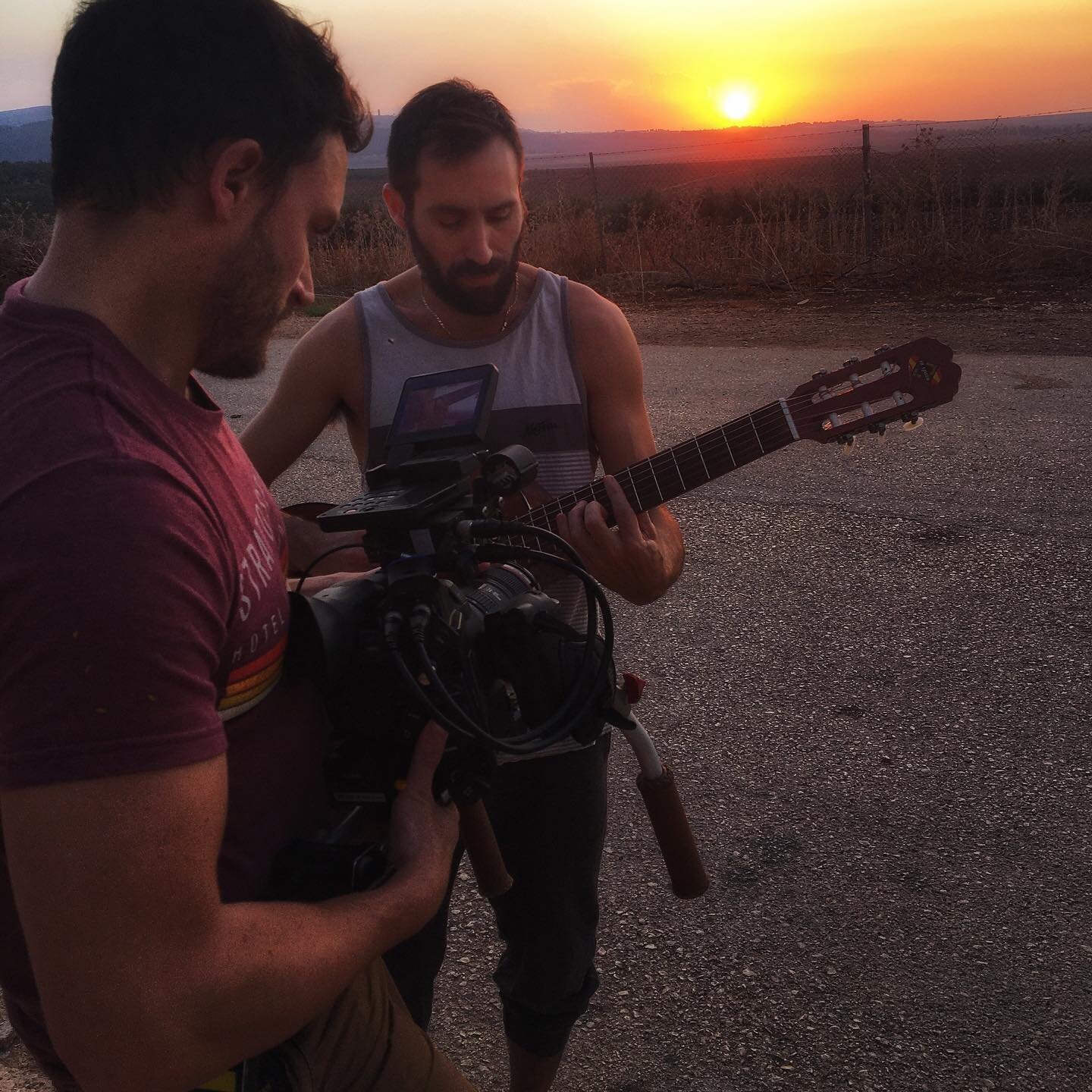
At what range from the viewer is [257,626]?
1.18m

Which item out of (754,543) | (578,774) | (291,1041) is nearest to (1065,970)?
(578,774)

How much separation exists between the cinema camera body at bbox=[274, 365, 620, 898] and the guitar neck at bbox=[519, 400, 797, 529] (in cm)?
88

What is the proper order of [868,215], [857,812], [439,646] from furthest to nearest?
[868,215] < [857,812] < [439,646]

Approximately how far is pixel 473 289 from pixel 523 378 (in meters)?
0.24

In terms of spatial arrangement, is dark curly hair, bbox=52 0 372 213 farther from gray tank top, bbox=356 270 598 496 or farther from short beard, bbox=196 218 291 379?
gray tank top, bbox=356 270 598 496

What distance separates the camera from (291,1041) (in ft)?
4.34

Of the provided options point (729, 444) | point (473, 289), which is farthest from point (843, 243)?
point (473, 289)

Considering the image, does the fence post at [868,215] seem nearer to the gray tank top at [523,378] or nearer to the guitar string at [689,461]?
the guitar string at [689,461]

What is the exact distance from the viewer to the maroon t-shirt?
922mm

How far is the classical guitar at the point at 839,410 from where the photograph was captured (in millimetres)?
2607

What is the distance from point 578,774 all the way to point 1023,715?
85.9 inches

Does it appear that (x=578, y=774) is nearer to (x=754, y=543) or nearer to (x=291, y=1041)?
(x=291, y=1041)

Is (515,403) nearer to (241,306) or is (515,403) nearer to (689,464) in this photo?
(689,464)

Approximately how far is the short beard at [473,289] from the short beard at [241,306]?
109 centimetres
